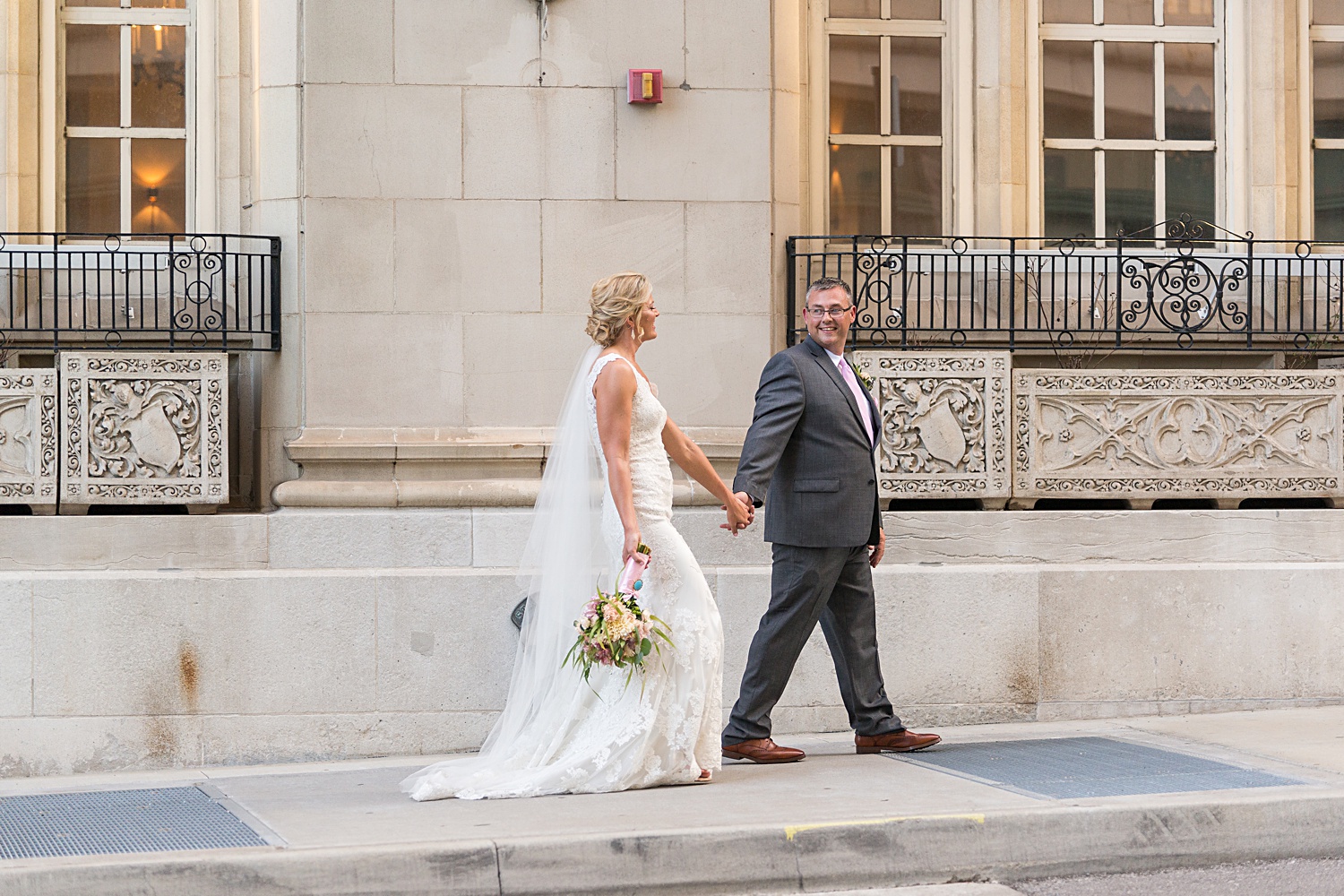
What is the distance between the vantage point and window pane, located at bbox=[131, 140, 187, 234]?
909 centimetres

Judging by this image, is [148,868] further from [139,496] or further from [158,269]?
[158,269]

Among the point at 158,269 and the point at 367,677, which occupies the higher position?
the point at 158,269

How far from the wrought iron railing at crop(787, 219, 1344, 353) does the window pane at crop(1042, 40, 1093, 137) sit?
747 millimetres

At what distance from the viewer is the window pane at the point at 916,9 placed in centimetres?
962

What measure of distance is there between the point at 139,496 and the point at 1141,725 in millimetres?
5379

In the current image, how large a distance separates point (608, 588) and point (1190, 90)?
5532 mm

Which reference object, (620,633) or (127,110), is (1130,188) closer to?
(620,633)

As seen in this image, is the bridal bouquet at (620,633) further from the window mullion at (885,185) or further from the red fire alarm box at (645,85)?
the window mullion at (885,185)

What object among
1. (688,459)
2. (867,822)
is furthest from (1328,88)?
(867,822)

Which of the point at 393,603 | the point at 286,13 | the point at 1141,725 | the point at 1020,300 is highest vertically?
the point at 286,13

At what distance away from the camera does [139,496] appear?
26.7 feet

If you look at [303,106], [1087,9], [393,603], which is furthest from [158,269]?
[1087,9]

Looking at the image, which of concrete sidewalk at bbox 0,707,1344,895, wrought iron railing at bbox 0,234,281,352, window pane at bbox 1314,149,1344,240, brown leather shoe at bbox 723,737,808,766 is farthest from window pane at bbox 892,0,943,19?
concrete sidewalk at bbox 0,707,1344,895

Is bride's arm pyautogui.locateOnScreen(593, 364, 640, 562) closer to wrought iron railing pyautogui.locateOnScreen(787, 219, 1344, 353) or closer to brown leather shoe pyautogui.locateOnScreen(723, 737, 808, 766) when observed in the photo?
brown leather shoe pyautogui.locateOnScreen(723, 737, 808, 766)
